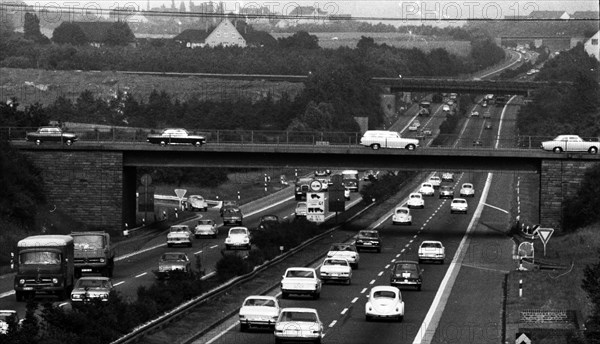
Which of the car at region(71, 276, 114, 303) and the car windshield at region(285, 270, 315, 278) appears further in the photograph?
the car windshield at region(285, 270, 315, 278)

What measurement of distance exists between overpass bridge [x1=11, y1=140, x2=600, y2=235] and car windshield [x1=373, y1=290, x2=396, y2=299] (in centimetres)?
4349

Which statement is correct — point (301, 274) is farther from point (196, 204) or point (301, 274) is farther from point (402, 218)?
point (196, 204)

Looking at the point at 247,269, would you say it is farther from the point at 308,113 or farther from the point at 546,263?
the point at 308,113

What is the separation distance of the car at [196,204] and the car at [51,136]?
73.9ft

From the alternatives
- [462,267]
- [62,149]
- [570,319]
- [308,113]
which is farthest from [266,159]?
[308,113]

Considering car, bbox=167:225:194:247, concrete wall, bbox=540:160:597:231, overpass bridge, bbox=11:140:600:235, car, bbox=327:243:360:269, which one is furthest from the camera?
overpass bridge, bbox=11:140:600:235

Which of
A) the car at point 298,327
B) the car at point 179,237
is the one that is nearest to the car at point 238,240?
the car at point 179,237

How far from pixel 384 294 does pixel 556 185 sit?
44.6 m

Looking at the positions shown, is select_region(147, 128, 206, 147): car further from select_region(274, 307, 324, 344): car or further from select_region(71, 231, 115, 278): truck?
select_region(274, 307, 324, 344): car

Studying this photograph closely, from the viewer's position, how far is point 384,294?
47.8 meters

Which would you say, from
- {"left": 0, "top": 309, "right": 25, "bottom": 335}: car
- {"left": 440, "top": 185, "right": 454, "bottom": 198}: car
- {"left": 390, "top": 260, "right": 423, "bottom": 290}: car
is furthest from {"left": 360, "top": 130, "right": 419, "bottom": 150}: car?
{"left": 0, "top": 309, "right": 25, "bottom": 335}: car

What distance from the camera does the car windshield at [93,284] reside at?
48.7 meters

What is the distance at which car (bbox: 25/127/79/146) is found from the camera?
304 feet

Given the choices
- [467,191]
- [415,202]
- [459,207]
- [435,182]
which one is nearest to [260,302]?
[459,207]
